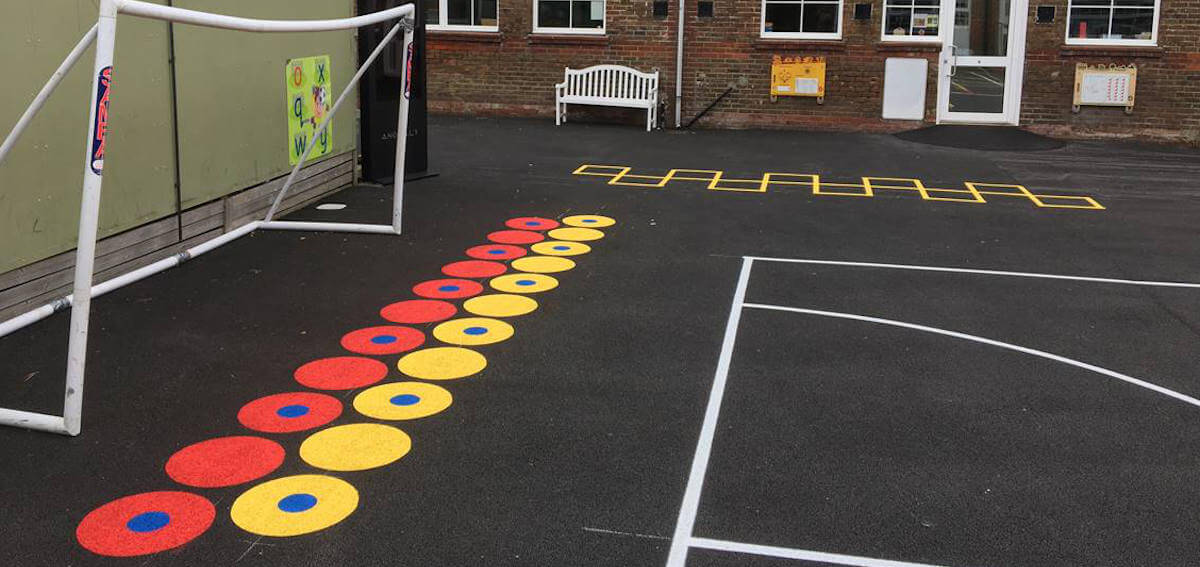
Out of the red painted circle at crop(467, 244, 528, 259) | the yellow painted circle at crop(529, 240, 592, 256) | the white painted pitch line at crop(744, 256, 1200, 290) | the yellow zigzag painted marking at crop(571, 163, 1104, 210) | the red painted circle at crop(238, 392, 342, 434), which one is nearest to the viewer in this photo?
the red painted circle at crop(238, 392, 342, 434)

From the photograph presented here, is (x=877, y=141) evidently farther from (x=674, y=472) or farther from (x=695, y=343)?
(x=674, y=472)

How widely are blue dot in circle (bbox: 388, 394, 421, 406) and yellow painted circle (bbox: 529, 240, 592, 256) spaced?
325 centimetres

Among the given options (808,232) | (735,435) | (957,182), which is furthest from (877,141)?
(735,435)

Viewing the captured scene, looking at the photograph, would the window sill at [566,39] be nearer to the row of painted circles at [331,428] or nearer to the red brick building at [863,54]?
the red brick building at [863,54]

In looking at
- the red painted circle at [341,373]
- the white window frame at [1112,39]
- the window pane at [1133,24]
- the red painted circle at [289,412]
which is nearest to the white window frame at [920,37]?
the white window frame at [1112,39]

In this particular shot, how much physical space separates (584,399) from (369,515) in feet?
4.91

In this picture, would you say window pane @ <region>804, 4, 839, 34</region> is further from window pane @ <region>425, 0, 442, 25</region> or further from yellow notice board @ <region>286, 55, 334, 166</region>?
yellow notice board @ <region>286, 55, 334, 166</region>

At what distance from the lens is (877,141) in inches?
619

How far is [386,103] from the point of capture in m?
11.6

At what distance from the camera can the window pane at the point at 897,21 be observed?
54.0 feet

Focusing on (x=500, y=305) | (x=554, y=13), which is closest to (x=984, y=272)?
(x=500, y=305)

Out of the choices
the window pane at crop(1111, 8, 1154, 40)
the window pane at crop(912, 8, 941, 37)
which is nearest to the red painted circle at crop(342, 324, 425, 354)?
the window pane at crop(912, 8, 941, 37)

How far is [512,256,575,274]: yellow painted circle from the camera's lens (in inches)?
309

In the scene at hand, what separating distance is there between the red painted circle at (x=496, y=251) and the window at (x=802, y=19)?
9.69 m
